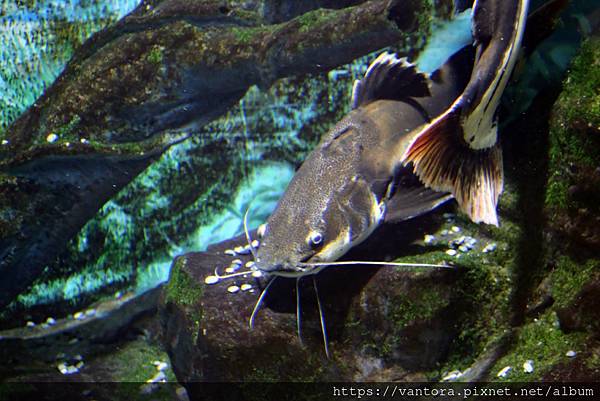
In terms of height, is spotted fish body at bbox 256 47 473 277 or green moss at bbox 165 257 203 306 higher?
spotted fish body at bbox 256 47 473 277

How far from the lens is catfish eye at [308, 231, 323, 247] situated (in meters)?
2.70

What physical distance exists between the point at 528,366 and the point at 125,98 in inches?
137

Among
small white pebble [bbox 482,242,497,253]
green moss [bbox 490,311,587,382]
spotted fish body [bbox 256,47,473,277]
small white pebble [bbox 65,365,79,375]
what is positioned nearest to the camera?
green moss [bbox 490,311,587,382]

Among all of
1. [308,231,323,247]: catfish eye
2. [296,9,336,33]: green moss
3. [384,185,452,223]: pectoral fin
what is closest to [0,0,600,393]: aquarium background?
[384,185,452,223]: pectoral fin

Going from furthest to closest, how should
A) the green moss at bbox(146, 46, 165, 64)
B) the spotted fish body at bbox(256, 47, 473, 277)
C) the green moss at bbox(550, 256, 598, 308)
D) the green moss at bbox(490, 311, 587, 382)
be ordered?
the green moss at bbox(146, 46, 165, 64) → the spotted fish body at bbox(256, 47, 473, 277) → the green moss at bbox(550, 256, 598, 308) → the green moss at bbox(490, 311, 587, 382)

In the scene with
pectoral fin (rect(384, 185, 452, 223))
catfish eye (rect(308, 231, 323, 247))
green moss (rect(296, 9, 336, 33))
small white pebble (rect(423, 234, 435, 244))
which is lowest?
small white pebble (rect(423, 234, 435, 244))

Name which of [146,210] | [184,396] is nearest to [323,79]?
[146,210]

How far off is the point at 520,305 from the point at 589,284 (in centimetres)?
49

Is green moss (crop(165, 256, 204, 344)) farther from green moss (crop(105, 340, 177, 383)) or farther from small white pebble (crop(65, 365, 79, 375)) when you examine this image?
small white pebble (crop(65, 365, 79, 375))

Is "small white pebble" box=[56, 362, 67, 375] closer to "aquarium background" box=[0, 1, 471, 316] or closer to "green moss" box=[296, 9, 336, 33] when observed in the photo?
"aquarium background" box=[0, 1, 471, 316]

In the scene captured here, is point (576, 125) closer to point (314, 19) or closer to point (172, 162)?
point (314, 19)

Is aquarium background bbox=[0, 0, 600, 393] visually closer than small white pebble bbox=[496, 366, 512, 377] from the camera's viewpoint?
No

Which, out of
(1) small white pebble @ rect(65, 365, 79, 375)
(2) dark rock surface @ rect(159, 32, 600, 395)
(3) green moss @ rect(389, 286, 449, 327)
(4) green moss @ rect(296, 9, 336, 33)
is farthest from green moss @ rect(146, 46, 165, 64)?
(3) green moss @ rect(389, 286, 449, 327)

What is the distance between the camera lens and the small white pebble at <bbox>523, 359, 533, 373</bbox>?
90.1 inches
